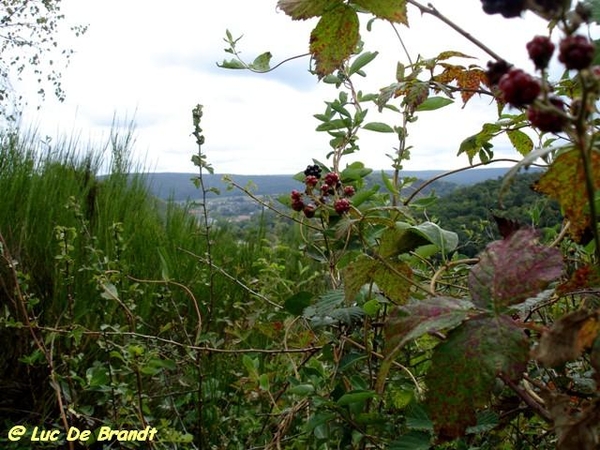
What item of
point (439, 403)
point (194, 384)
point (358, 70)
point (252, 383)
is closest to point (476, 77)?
point (358, 70)

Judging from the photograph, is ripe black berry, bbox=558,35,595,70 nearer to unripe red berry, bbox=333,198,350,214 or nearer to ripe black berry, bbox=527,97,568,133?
ripe black berry, bbox=527,97,568,133

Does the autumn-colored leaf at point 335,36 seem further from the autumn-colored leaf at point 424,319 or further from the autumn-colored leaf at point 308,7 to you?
the autumn-colored leaf at point 424,319

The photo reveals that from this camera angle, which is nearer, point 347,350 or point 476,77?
point 476,77

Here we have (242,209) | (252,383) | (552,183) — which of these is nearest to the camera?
(552,183)

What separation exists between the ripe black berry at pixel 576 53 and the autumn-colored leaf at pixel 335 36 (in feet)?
1.35

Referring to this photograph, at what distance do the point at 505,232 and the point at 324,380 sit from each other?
500 mm

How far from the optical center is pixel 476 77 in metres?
0.95

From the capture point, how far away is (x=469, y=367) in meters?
0.45

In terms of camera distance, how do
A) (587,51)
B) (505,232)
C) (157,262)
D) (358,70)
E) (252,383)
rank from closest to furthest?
(587,51) → (505,232) → (358,70) → (252,383) → (157,262)

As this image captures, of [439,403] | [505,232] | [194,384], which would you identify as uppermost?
[505,232]

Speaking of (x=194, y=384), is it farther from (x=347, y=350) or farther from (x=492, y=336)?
(x=492, y=336)

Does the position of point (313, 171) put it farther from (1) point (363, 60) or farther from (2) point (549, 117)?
(2) point (549, 117)

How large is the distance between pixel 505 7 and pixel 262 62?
2.26ft

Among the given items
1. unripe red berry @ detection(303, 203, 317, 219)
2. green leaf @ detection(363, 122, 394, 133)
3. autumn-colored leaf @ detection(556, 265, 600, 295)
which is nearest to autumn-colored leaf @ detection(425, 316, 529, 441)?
autumn-colored leaf @ detection(556, 265, 600, 295)
